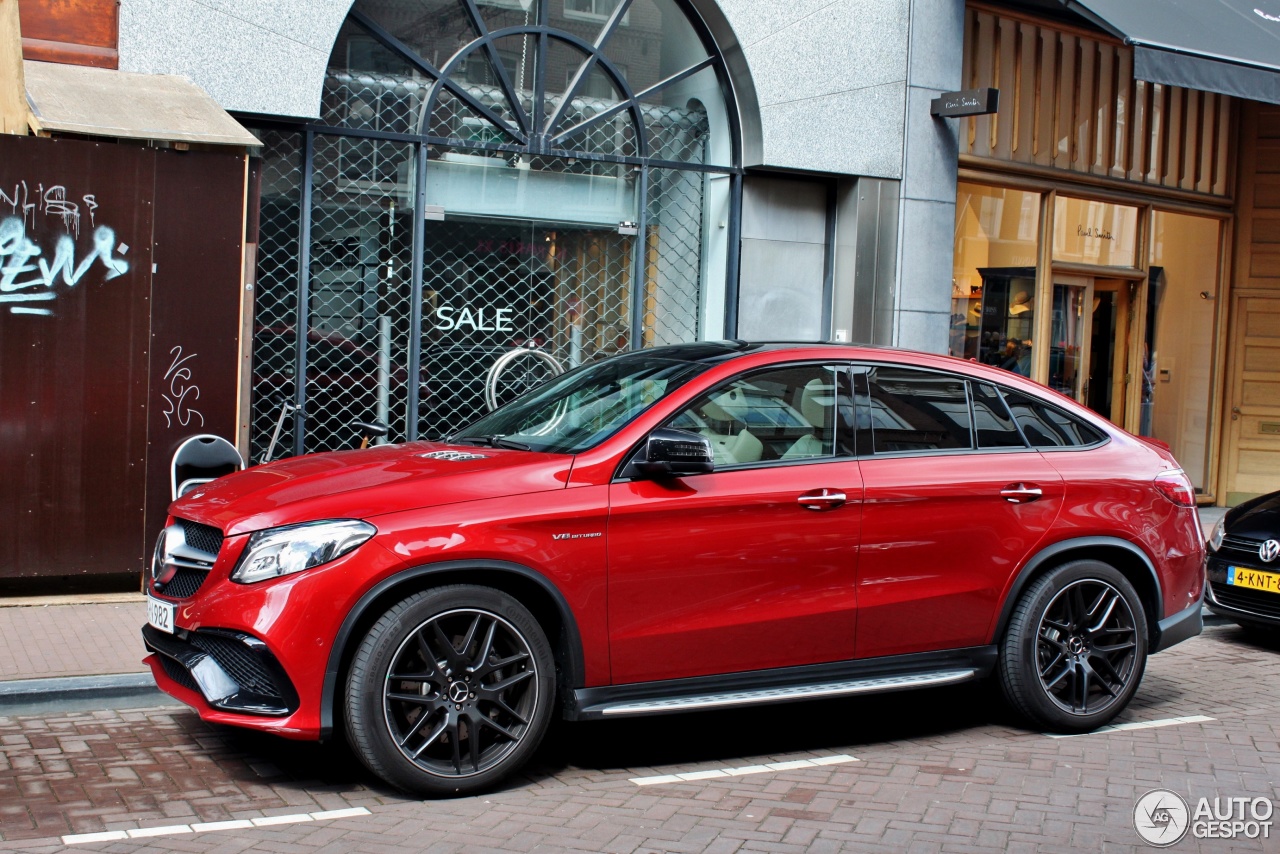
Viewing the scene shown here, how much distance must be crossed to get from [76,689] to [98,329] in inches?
108

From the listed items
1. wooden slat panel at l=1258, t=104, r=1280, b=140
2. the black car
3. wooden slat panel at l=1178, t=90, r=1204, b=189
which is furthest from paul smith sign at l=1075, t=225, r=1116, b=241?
the black car

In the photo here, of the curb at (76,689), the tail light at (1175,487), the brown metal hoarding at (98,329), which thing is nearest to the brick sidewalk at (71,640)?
the curb at (76,689)

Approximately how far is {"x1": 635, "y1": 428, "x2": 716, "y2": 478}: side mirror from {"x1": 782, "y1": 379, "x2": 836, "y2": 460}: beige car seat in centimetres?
58

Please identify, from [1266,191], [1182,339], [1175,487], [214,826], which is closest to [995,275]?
[1182,339]

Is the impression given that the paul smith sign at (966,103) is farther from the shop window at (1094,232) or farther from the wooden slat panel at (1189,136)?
the wooden slat panel at (1189,136)

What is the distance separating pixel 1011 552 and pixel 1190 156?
416 inches

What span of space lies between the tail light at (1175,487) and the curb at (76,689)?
4.86 meters

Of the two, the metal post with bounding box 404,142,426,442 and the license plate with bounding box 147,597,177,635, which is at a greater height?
the metal post with bounding box 404,142,426,442

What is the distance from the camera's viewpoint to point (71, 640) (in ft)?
23.7

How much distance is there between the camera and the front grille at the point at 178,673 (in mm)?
5035

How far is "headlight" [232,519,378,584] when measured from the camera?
4.82 metres

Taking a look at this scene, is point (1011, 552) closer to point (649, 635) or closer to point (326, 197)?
point (649, 635)

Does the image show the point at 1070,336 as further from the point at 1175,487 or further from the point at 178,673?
the point at 178,673

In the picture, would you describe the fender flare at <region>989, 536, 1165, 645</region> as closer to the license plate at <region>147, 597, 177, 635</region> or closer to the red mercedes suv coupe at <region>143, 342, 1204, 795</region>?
the red mercedes suv coupe at <region>143, 342, 1204, 795</region>
